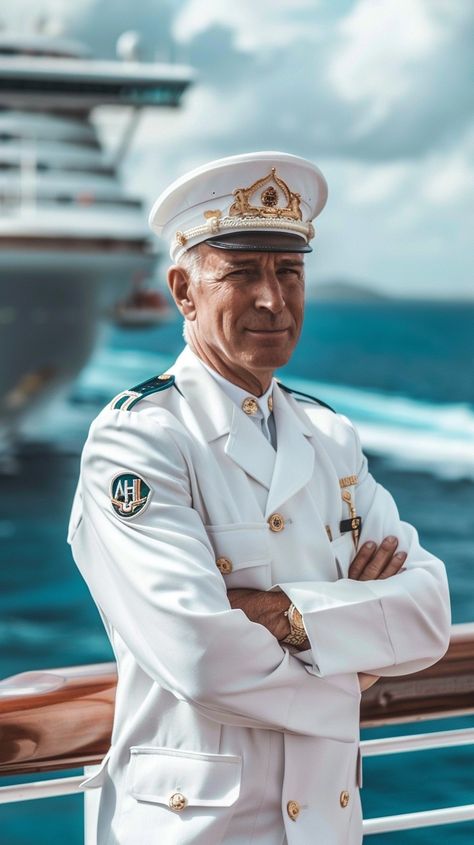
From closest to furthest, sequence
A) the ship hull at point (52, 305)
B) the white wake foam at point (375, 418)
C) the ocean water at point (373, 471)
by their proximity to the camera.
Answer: the ocean water at point (373, 471)
the ship hull at point (52, 305)
the white wake foam at point (375, 418)

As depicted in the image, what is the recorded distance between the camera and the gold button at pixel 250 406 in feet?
2.95

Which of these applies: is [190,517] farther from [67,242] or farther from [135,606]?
[67,242]

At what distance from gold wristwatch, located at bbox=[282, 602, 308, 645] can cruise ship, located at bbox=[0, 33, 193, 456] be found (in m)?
12.9

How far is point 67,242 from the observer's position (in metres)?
13.5

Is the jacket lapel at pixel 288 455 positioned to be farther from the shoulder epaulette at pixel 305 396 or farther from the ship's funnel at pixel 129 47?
Answer: the ship's funnel at pixel 129 47

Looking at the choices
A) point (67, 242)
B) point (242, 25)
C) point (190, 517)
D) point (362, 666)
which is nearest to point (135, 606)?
point (190, 517)

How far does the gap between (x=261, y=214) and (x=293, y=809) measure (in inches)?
18.6

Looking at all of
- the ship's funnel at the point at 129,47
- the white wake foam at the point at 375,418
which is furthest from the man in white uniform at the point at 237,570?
the white wake foam at the point at 375,418

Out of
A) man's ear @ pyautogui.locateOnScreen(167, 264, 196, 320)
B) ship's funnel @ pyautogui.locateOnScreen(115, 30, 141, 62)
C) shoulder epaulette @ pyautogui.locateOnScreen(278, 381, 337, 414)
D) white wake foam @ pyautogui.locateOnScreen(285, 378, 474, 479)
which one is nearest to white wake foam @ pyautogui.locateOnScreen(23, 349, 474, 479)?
white wake foam @ pyautogui.locateOnScreen(285, 378, 474, 479)

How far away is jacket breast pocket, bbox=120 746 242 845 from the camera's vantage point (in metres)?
0.78

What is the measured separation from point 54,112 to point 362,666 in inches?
592

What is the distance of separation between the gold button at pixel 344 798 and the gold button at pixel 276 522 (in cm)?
21

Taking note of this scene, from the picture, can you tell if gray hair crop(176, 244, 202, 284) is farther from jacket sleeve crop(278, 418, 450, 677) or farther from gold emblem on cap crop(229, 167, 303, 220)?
jacket sleeve crop(278, 418, 450, 677)

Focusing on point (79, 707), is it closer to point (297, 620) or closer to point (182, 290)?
point (297, 620)
